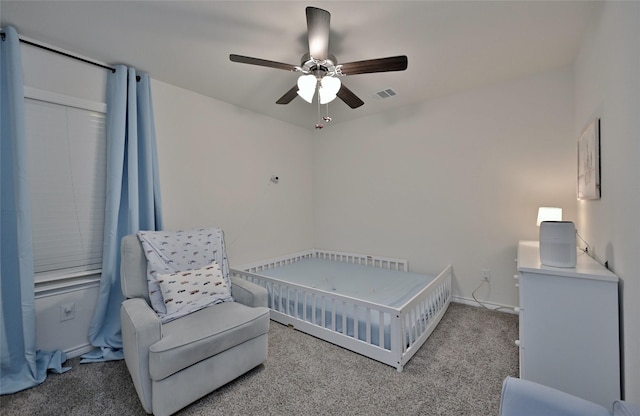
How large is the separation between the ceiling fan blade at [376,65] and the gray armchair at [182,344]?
5.95ft

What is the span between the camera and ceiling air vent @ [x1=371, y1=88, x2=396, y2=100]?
289cm

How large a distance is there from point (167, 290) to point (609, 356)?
8.59 ft

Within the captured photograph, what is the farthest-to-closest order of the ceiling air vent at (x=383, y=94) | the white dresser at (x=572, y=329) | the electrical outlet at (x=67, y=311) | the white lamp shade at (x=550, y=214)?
the ceiling air vent at (x=383, y=94)
the white lamp shade at (x=550, y=214)
the electrical outlet at (x=67, y=311)
the white dresser at (x=572, y=329)

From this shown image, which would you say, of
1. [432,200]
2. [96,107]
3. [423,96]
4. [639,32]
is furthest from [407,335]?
[96,107]

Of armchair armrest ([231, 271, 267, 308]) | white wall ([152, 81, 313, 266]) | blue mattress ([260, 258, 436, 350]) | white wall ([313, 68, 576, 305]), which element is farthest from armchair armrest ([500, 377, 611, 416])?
white wall ([152, 81, 313, 266])

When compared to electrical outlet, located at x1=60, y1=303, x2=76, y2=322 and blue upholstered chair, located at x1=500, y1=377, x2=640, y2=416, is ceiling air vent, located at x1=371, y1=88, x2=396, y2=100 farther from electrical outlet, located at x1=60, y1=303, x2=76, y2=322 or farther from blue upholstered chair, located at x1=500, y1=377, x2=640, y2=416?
electrical outlet, located at x1=60, y1=303, x2=76, y2=322

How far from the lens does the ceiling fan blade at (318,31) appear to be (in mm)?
1513

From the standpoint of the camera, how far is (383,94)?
297 cm

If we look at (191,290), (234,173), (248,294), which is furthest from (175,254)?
(234,173)

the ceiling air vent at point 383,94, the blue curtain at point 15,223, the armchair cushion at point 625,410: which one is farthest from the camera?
the ceiling air vent at point 383,94

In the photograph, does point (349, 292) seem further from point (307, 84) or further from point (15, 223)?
point (15, 223)

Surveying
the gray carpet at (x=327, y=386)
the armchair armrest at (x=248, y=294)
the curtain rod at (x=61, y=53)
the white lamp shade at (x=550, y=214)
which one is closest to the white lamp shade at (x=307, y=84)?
the armchair armrest at (x=248, y=294)

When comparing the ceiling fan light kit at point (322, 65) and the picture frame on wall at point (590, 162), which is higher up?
the ceiling fan light kit at point (322, 65)

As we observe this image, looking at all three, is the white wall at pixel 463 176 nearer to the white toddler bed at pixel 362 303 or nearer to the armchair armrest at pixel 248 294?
the white toddler bed at pixel 362 303
